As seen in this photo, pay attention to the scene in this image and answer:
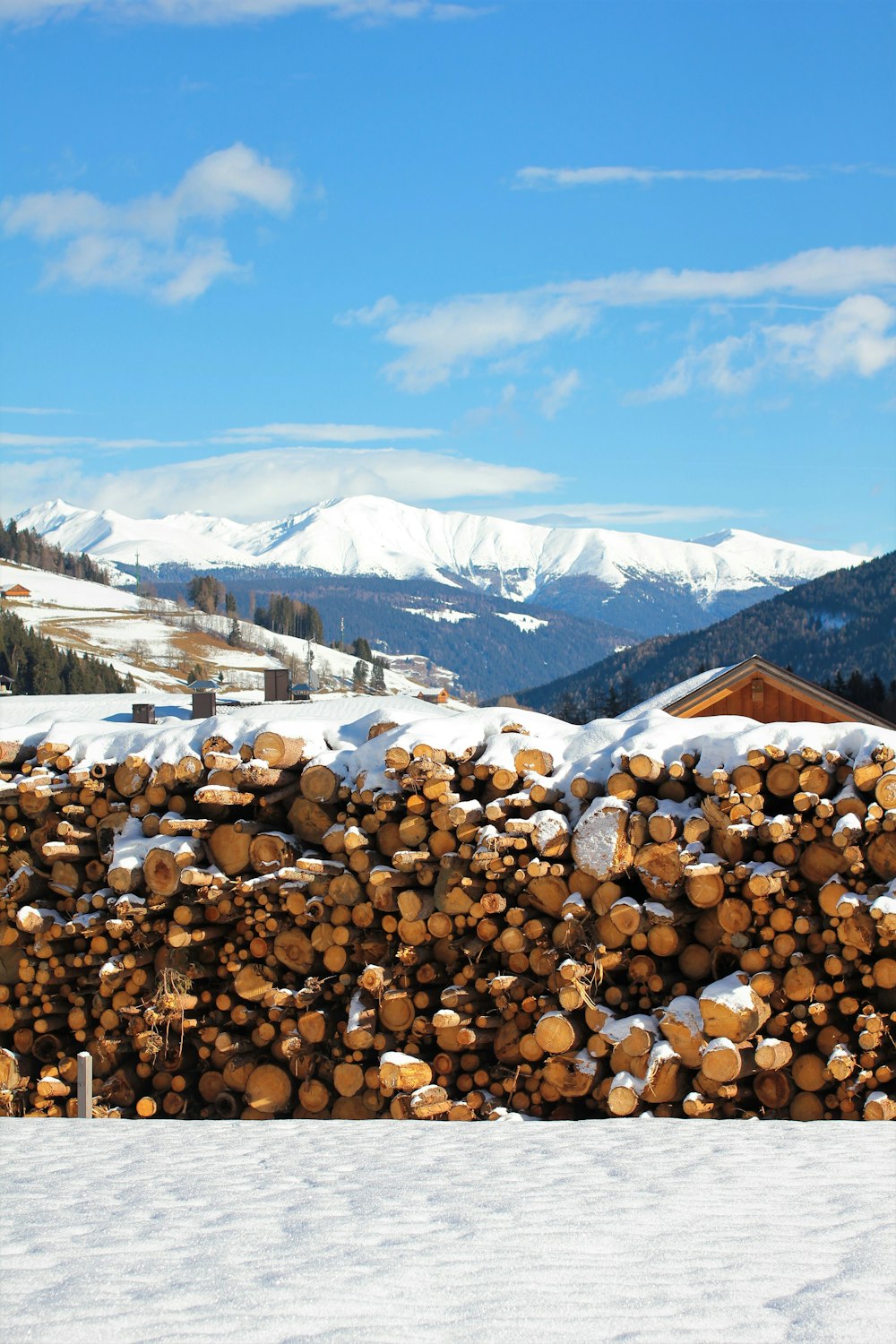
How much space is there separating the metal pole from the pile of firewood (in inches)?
10.1

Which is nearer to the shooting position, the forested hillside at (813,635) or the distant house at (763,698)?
the distant house at (763,698)

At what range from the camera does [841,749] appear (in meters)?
7.59

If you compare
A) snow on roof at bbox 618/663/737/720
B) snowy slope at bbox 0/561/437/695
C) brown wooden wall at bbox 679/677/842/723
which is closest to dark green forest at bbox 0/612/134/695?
snowy slope at bbox 0/561/437/695

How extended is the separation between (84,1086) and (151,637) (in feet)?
507

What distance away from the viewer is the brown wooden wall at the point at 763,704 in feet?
64.5

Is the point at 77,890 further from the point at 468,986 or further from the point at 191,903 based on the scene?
the point at 468,986

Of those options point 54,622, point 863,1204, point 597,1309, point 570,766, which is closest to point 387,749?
point 570,766

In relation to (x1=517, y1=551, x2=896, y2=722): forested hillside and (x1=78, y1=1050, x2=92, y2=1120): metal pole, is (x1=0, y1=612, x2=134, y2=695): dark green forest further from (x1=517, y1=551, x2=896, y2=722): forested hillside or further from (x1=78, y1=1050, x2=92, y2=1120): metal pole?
(x1=78, y1=1050, x2=92, y2=1120): metal pole

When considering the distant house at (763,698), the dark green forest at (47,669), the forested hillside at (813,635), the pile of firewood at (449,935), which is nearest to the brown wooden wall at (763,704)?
the distant house at (763,698)

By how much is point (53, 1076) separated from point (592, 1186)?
177 inches

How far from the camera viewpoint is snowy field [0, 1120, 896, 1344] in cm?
370

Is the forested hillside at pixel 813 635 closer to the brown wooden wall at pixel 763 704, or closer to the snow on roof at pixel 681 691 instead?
the snow on roof at pixel 681 691

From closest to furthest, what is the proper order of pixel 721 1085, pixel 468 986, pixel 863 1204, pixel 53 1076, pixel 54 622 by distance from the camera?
pixel 863 1204
pixel 721 1085
pixel 468 986
pixel 53 1076
pixel 54 622

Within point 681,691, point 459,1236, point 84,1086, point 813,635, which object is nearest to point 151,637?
point 813,635
